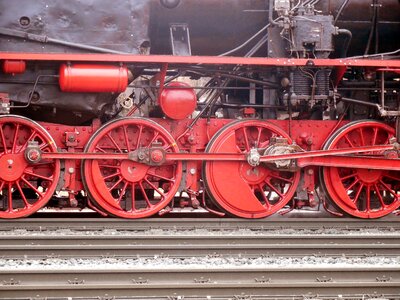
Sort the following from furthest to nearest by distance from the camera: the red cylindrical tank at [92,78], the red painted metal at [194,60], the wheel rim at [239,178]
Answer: the wheel rim at [239,178], the red cylindrical tank at [92,78], the red painted metal at [194,60]

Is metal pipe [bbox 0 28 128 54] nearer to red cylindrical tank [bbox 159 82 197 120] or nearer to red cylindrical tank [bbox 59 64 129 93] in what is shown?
red cylindrical tank [bbox 59 64 129 93]

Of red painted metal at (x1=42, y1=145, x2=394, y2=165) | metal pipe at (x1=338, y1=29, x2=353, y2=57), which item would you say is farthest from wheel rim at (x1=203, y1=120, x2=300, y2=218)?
metal pipe at (x1=338, y1=29, x2=353, y2=57)

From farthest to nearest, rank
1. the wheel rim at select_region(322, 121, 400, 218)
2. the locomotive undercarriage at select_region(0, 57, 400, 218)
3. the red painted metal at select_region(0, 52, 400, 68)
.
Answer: the wheel rim at select_region(322, 121, 400, 218) < the locomotive undercarriage at select_region(0, 57, 400, 218) < the red painted metal at select_region(0, 52, 400, 68)

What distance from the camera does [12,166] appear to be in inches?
370

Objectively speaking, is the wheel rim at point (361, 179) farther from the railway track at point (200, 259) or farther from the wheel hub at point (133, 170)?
the wheel hub at point (133, 170)

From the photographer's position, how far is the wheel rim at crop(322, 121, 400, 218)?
10.2 meters

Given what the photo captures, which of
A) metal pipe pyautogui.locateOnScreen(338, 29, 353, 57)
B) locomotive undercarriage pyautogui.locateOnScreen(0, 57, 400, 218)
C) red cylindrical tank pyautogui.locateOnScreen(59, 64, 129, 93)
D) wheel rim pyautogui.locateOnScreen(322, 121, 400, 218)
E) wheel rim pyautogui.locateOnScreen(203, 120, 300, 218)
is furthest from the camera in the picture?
wheel rim pyautogui.locateOnScreen(322, 121, 400, 218)

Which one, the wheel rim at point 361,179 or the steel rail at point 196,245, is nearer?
the steel rail at point 196,245

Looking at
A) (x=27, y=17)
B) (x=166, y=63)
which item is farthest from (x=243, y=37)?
(x=27, y=17)

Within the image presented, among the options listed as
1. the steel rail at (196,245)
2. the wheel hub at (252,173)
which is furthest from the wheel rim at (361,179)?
the steel rail at (196,245)

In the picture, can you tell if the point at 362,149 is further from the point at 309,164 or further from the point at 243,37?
the point at 243,37

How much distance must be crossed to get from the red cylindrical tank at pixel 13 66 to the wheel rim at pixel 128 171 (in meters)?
1.27

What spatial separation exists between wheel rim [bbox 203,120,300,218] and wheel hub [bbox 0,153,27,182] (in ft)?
7.75

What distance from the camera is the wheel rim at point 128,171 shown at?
9.65 m
